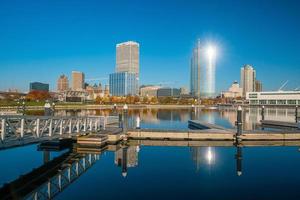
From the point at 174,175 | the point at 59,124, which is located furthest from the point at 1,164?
the point at 174,175

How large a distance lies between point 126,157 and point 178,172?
5.40m

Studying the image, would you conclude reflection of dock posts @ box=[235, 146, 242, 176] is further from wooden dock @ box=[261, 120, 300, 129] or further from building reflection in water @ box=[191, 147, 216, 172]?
wooden dock @ box=[261, 120, 300, 129]

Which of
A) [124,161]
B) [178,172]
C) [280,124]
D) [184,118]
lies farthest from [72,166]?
[184,118]

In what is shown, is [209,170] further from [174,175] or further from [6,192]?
[6,192]

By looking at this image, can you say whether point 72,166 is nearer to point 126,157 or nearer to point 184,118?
point 126,157

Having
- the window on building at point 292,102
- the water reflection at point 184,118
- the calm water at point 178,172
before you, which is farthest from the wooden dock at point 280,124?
the window on building at point 292,102

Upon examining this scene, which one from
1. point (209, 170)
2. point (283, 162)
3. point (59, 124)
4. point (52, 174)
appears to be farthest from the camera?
point (59, 124)

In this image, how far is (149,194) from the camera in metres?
14.4

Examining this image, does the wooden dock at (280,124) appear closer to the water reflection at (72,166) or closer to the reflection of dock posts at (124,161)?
the water reflection at (72,166)

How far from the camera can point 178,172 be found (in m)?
18.7

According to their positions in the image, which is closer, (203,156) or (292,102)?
(203,156)

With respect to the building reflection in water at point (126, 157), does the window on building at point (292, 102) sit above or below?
above

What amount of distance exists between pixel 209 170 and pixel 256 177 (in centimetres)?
284

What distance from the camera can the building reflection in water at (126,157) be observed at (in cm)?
2047
